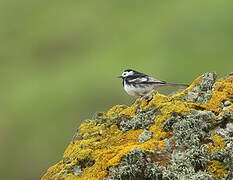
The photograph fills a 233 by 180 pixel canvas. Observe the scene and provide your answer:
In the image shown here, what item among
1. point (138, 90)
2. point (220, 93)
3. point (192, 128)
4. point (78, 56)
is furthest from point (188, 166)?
point (78, 56)

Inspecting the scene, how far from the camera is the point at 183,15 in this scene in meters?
57.8

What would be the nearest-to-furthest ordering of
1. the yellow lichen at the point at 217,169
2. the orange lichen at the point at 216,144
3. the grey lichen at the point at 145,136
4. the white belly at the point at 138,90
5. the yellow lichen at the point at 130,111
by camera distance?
1. the yellow lichen at the point at 217,169
2. the orange lichen at the point at 216,144
3. the grey lichen at the point at 145,136
4. the yellow lichen at the point at 130,111
5. the white belly at the point at 138,90

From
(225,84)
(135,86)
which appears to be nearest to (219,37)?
(135,86)

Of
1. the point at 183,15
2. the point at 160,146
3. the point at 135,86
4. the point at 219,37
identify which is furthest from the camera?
the point at 183,15

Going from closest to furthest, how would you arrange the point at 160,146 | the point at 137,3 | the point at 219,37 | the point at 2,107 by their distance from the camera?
the point at 160,146 → the point at 2,107 → the point at 219,37 → the point at 137,3

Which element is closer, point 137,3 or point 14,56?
point 14,56

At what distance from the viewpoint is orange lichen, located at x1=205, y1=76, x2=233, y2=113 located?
10.9 m

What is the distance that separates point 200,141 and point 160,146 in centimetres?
45

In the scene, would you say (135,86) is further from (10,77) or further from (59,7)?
(59,7)

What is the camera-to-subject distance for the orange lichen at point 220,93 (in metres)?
10.9

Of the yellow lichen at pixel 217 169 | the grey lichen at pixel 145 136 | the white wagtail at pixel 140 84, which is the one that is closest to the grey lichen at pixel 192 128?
the grey lichen at pixel 145 136

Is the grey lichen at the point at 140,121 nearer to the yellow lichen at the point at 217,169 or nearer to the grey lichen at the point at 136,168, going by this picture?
the grey lichen at the point at 136,168

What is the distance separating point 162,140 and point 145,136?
0.36m

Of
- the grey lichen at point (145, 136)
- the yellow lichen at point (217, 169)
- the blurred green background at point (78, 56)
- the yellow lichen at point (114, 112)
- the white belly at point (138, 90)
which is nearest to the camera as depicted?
the yellow lichen at point (217, 169)
